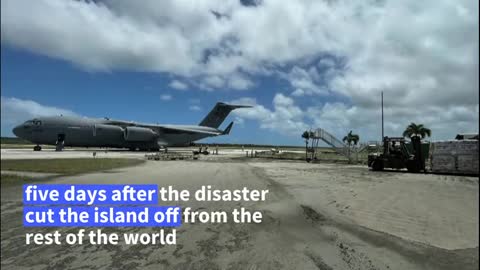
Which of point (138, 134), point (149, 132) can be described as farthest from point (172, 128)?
point (138, 134)

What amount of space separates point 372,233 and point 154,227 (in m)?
5.44

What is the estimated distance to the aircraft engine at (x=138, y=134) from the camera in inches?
2311

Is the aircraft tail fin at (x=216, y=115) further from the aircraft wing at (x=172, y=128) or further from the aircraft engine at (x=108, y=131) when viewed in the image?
the aircraft engine at (x=108, y=131)

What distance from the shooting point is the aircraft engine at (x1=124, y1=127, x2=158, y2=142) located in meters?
58.7

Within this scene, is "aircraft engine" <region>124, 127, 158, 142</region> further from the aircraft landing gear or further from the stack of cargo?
the stack of cargo

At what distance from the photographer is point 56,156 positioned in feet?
14.4

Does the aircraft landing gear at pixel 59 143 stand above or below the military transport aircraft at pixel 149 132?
below

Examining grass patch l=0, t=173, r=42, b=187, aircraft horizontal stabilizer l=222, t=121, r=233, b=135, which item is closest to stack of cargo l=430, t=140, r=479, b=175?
grass patch l=0, t=173, r=42, b=187

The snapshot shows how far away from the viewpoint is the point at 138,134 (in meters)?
60.1

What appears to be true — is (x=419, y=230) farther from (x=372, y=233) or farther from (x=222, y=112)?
(x=222, y=112)

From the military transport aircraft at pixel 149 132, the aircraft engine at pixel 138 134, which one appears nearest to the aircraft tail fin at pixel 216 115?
the military transport aircraft at pixel 149 132

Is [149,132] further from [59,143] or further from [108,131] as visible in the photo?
[59,143]

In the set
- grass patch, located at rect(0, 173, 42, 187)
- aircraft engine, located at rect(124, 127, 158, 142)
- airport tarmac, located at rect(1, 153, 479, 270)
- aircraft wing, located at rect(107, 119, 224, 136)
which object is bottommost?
airport tarmac, located at rect(1, 153, 479, 270)

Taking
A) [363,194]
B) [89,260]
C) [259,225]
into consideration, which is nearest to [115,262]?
[89,260]
